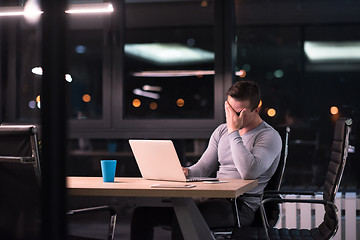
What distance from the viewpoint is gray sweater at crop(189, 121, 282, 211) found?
279 centimetres

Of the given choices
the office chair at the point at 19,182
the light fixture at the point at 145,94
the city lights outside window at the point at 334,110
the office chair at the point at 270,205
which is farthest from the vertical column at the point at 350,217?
the office chair at the point at 19,182

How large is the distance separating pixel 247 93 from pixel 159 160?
0.77m

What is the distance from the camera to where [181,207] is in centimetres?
230

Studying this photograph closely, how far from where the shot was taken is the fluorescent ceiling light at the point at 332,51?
4.41m

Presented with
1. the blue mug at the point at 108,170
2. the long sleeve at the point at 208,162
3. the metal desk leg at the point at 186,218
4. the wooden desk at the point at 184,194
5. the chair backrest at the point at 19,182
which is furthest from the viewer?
the long sleeve at the point at 208,162

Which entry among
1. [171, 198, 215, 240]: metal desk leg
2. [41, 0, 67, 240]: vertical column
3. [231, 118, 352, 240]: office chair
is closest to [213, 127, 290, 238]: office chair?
[231, 118, 352, 240]: office chair

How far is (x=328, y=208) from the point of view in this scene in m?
2.56

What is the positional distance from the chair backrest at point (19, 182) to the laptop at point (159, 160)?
2.04 feet

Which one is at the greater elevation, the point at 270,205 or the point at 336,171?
the point at 336,171

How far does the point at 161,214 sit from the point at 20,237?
3.78ft

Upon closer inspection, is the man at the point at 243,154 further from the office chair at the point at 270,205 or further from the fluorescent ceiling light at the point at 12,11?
the fluorescent ceiling light at the point at 12,11

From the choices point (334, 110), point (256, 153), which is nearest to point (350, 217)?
point (334, 110)

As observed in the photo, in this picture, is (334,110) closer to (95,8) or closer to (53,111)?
(95,8)

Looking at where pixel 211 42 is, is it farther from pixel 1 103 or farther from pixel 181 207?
pixel 181 207
